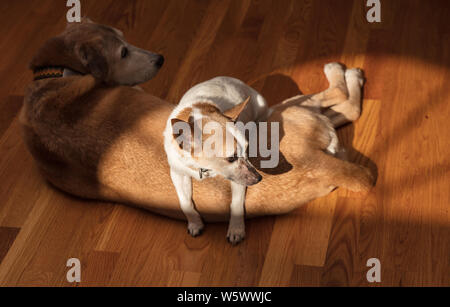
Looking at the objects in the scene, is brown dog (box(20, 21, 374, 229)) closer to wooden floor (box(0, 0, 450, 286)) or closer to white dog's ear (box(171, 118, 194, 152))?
wooden floor (box(0, 0, 450, 286))

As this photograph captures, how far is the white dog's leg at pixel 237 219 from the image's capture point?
2.23 m

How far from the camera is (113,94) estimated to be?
8.31 ft

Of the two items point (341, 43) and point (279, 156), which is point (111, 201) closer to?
point (279, 156)

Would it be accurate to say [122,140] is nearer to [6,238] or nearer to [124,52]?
[124,52]

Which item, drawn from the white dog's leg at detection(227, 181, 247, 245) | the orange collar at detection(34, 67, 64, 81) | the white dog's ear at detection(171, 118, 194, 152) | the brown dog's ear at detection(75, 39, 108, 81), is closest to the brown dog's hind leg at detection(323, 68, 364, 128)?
the white dog's leg at detection(227, 181, 247, 245)

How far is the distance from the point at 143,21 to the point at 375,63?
1433 mm

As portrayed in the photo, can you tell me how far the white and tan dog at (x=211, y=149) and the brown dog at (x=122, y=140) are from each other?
51 mm

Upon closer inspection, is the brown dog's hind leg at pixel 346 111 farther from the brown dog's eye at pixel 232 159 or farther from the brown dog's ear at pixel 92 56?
the brown dog's ear at pixel 92 56

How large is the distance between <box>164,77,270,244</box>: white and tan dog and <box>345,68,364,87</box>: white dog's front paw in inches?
23.9

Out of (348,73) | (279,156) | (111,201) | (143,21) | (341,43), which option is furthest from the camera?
(143,21)

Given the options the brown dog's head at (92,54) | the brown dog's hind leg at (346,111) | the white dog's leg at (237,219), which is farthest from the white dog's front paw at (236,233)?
the brown dog's head at (92,54)

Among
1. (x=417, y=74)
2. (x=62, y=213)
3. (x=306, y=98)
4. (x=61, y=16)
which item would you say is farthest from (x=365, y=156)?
(x=61, y=16)

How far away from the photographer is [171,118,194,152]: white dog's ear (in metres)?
1.94

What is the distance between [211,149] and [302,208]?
25.0 inches
